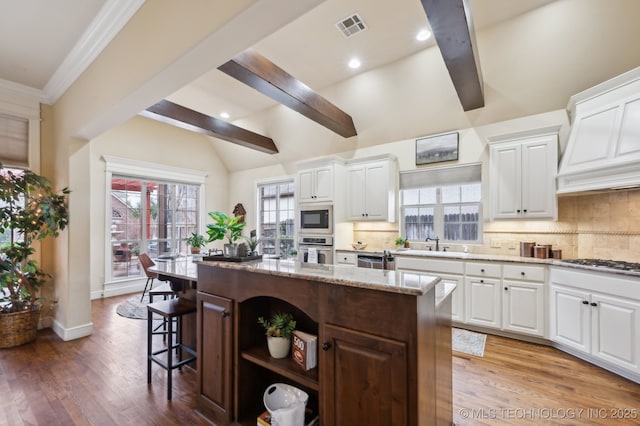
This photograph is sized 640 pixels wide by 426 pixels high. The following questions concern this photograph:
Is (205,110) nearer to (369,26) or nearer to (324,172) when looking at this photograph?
(324,172)

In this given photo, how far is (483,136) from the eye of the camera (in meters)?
3.92

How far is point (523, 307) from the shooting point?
3.24 m

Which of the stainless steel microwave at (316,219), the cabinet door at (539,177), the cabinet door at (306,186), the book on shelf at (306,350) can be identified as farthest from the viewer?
the cabinet door at (306,186)

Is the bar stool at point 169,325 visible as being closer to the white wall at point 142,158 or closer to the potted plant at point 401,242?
the potted plant at point 401,242

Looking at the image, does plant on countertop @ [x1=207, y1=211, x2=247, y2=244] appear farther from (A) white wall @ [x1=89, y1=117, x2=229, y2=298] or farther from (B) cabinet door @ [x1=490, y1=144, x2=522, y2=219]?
(A) white wall @ [x1=89, y1=117, x2=229, y2=298]

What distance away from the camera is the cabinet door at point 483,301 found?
3396 mm

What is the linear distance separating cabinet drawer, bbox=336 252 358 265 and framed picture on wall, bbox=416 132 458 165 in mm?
1837

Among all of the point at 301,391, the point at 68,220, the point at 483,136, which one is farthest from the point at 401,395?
the point at 68,220

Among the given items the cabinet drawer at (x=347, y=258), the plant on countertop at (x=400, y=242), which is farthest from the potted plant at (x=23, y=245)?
the plant on countertop at (x=400, y=242)

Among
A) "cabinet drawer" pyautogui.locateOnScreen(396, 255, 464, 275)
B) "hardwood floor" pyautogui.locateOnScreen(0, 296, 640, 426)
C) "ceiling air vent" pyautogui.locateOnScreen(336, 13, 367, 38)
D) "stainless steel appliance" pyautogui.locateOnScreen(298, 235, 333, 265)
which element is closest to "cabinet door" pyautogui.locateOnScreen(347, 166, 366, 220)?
"stainless steel appliance" pyautogui.locateOnScreen(298, 235, 333, 265)

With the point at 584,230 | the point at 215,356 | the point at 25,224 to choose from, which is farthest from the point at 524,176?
the point at 25,224

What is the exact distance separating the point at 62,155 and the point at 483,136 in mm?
5651

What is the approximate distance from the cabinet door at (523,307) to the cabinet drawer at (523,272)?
6cm

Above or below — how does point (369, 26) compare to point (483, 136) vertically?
above
